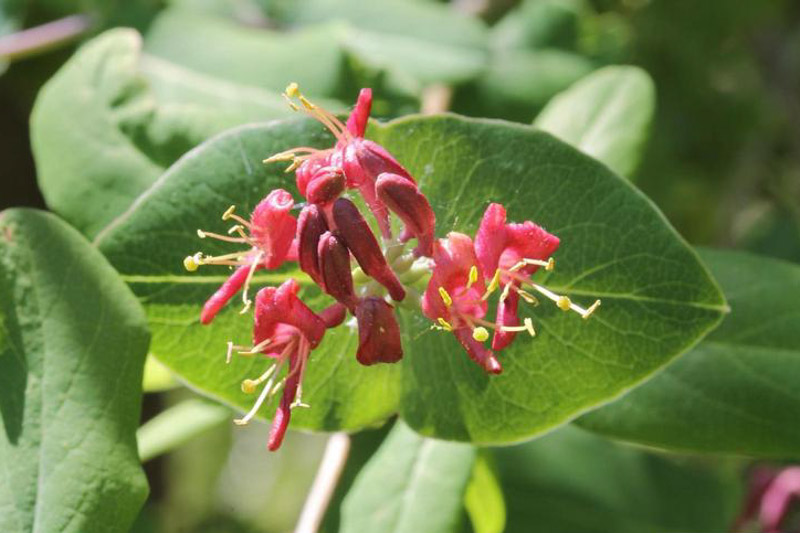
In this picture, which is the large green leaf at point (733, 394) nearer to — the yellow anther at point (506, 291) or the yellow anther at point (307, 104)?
the yellow anther at point (506, 291)

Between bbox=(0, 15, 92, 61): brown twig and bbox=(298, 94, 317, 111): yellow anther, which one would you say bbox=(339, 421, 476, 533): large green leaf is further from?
bbox=(0, 15, 92, 61): brown twig

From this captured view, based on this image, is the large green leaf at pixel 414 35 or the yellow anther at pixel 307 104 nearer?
the yellow anther at pixel 307 104

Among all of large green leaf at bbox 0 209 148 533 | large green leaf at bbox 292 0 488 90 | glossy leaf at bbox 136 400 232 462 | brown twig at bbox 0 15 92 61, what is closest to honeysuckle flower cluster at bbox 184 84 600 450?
large green leaf at bbox 0 209 148 533

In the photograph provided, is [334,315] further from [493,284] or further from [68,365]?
[68,365]

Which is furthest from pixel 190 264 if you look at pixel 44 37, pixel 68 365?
pixel 44 37

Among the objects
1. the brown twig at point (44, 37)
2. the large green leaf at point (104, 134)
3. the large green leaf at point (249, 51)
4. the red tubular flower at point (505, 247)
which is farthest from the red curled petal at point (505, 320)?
the brown twig at point (44, 37)

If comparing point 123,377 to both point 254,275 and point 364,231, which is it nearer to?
point 254,275

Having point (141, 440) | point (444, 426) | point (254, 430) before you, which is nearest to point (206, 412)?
point (141, 440)
